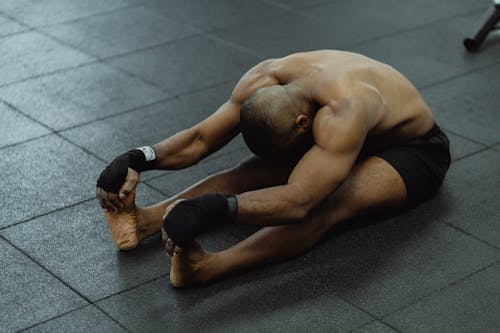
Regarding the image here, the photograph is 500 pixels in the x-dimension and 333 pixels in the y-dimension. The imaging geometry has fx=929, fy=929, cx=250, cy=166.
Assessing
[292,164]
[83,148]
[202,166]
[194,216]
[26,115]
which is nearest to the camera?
[194,216]

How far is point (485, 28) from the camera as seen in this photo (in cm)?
581

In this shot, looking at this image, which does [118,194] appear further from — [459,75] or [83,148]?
[459,75]

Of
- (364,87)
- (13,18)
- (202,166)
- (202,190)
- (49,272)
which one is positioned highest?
(364,87)

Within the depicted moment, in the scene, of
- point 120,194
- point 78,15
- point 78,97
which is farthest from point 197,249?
→ point 78,15

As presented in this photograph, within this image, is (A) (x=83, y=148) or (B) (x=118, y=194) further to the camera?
(A) (x=83, y=148)

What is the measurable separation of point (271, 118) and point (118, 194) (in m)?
0.69

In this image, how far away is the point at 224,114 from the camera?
3912 mm

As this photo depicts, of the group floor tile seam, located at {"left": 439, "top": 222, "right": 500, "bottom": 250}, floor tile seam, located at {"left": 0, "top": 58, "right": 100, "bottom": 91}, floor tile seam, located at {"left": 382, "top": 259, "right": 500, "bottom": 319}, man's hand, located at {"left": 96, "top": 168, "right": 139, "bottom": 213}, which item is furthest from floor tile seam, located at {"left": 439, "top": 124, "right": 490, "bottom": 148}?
floor tile seam, located at {"left": 0, "top": 58, "right": 100, "bottom": 91}

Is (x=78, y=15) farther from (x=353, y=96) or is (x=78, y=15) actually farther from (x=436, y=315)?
(x=436, y=315)

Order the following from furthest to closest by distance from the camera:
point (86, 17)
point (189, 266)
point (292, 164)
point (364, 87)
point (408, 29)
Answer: point (86, 17)
point (408, 29)
point (292, 164)
point (364, 87)
point (189, 266)

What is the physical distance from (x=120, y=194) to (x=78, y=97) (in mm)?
1700

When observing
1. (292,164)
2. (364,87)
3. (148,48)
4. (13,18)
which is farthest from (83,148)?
(13,18)

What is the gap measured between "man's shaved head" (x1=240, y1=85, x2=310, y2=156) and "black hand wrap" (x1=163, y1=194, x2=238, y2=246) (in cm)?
33

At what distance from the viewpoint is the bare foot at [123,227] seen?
3734 millimetres
